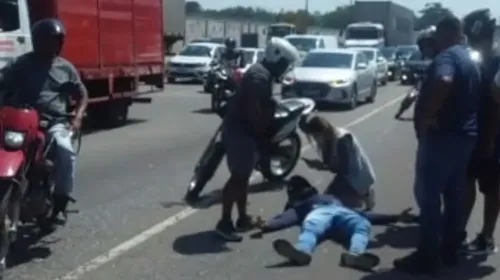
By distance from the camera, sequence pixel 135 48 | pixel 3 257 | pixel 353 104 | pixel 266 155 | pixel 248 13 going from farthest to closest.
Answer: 1. pixel 248 13
2. pixel 353 104
3. pixel 135 48
4. pixel 266 155
5. pixel 3 257

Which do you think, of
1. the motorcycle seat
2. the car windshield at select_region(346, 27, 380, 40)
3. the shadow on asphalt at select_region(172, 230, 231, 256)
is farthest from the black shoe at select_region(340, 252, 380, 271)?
the car windshield at select_region(346, 27, 380, 40)

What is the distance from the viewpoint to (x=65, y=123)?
Result: 862 centimetres

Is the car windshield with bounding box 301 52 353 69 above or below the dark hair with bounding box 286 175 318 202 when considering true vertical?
below

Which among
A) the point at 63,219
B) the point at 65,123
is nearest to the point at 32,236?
the point at 63,219

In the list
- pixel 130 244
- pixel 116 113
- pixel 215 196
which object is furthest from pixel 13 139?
pixel 116 113

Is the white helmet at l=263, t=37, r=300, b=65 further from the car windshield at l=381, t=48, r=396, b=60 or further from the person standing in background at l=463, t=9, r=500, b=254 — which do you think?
the car windshield at l=381, t=48, r=396, b=60

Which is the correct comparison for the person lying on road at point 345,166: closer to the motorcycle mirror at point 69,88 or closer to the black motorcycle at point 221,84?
the motorcycle mirror at point 69,88

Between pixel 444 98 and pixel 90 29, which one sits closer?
pixel 444 98

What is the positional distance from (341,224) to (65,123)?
2.44m

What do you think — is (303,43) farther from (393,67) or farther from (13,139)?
(13,139)

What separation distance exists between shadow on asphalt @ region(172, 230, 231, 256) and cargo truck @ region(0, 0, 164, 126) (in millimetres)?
7149

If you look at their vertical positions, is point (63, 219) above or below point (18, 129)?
below

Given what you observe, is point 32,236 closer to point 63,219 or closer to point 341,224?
point 63,219

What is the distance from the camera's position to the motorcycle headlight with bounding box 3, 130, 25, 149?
755 centimetres
